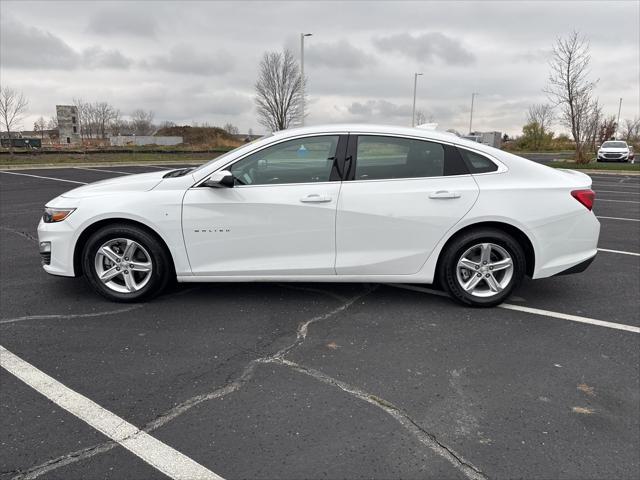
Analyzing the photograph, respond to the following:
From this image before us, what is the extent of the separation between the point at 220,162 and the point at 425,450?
9.59ft

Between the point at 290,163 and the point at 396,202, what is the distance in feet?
3.24

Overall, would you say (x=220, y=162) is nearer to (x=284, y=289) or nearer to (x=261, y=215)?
(x=261, y=215)

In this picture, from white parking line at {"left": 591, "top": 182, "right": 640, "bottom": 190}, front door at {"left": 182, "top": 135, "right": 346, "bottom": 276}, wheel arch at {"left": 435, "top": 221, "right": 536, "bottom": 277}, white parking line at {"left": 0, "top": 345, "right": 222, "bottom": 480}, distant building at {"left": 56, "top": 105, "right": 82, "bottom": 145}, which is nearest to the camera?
white parking line at {"left": 0, "top": 345, "right": 222, "bottom": 480}

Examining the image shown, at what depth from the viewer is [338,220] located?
4.29m

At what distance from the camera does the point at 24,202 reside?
10930 mm

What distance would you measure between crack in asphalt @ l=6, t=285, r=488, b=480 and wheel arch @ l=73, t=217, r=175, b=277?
4.91 ft

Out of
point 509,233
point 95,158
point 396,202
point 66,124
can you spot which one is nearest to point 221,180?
point 396,202

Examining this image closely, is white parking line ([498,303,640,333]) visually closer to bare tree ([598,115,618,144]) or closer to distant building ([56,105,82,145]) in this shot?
bare tree ([598,115,618,144])

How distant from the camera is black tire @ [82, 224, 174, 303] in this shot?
4352 millimetres

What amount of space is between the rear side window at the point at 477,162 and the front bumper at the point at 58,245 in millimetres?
3505

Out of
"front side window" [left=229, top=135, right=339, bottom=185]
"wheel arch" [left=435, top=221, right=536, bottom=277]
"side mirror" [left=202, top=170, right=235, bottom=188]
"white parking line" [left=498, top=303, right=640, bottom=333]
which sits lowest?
"white parking line" [left=498, top=303, right=640, bottom=333]

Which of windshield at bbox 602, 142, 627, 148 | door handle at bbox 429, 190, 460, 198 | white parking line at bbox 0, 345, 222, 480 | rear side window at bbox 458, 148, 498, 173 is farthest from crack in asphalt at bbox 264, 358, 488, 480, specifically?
windshield at bbox 602, 142, 627, 148

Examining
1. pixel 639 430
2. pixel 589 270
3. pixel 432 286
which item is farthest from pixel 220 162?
pixel 589 270

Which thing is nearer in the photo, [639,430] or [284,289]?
[639,430]
